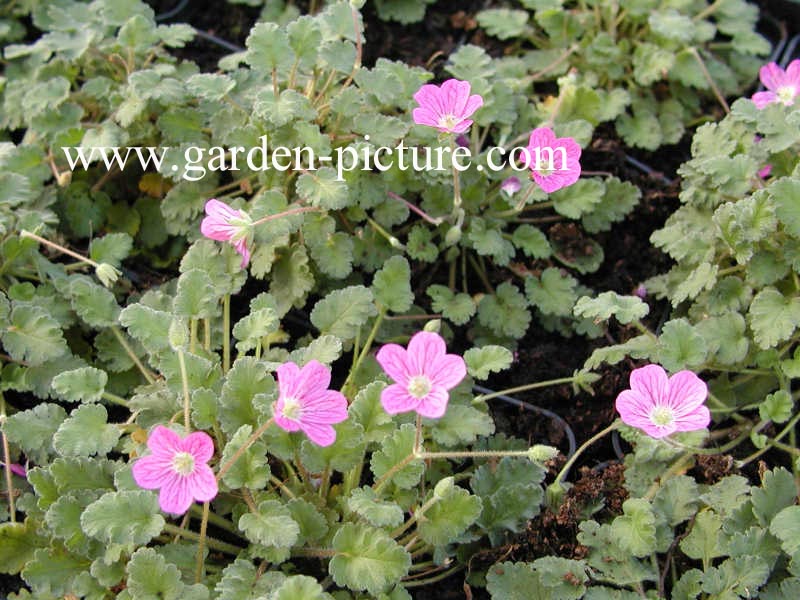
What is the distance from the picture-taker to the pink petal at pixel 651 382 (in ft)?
6.40

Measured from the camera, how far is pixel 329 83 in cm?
254

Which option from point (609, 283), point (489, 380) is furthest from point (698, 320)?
point (489, 380)

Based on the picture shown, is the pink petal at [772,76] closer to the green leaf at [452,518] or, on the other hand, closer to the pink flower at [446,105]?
the pink flower at [446,105]

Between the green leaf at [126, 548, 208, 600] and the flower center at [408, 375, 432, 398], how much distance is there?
0.56 m

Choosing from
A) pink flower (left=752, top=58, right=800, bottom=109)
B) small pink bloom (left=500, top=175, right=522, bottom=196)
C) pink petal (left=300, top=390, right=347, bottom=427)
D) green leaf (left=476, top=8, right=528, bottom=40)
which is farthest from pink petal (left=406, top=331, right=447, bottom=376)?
green leaf (left=476, top=8, right=528, bottom=40)

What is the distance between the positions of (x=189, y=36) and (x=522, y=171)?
106cm

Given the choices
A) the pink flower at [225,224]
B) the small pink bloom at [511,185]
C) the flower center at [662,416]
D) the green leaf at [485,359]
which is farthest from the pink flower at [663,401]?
the pink flower at [225,224]

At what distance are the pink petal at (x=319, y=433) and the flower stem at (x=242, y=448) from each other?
7 centimetres

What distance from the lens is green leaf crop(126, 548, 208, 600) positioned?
69.3 inches

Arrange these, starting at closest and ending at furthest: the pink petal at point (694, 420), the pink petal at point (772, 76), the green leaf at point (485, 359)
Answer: the pink petal at point (694, 420), the green leaf at point (485, 359), the pink petal at point (772, 76)

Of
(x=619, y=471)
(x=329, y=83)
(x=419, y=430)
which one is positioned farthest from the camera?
(x=329, y=83)

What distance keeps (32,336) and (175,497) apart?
0.80 meters

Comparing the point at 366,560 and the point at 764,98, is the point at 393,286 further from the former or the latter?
the point at 764,98

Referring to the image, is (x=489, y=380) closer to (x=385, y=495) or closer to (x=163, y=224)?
(x=385, y=495)
